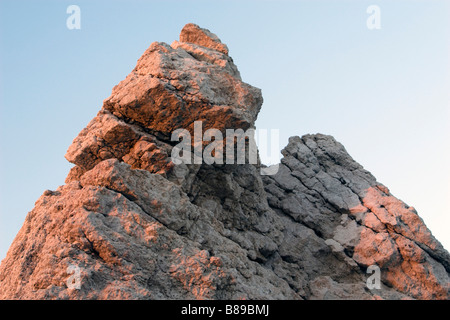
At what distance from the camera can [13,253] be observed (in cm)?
1598

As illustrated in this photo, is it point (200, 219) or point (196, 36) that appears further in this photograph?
point (196, 36)

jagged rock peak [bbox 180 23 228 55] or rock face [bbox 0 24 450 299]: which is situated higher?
jagged rock peak [bbox 180 23 228 55]

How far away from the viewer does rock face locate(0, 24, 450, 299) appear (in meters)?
14.7

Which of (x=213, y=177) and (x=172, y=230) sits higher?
(x=213, y=177)

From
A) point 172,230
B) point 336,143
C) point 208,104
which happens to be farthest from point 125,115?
point 336,143

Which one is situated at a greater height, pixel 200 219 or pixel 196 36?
pixel 196 36

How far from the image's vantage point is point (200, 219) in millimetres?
18297

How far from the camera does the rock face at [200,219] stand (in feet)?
48.1

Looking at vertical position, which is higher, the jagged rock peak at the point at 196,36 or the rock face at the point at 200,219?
the jagged rock peak at the point at 196,36

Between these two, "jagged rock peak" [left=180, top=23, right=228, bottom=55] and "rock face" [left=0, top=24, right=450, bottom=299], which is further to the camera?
"jagged rock peak" [left=180, top=23, right=228, bottom=55]

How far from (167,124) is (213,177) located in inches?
132

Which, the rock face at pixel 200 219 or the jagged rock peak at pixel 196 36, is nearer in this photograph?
the rock face at pixel 200 219
